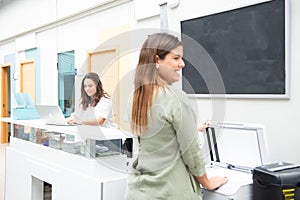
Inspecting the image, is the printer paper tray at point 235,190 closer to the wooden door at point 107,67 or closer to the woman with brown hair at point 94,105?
the woman with brown hair at point 94,105

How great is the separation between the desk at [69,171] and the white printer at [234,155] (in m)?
0.53

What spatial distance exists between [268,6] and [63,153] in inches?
73.8

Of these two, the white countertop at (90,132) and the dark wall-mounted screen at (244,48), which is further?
the dark wall-mounted screen at (244,48)

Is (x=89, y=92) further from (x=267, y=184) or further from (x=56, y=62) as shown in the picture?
(x=56, y=62)

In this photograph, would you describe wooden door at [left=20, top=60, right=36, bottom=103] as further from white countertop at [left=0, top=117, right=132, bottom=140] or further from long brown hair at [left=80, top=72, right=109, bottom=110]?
white countertop at [left=0, top=117, right=132, bottom=140]

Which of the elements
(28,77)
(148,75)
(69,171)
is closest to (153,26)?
(69,171)

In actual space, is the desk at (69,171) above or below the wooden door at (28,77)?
below

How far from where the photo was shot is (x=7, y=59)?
7.86 meters

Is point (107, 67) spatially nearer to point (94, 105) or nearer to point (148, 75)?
point (94, 105)

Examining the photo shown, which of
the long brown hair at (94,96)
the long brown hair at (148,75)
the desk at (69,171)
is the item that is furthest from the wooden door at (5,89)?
the long brown hair at (148,75)

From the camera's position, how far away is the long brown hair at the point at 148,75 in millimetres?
1344

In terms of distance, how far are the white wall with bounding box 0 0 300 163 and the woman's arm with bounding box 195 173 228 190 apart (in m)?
0.87

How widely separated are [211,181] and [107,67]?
3309 millimetres

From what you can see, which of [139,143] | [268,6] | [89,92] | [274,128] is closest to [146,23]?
[89,92]
